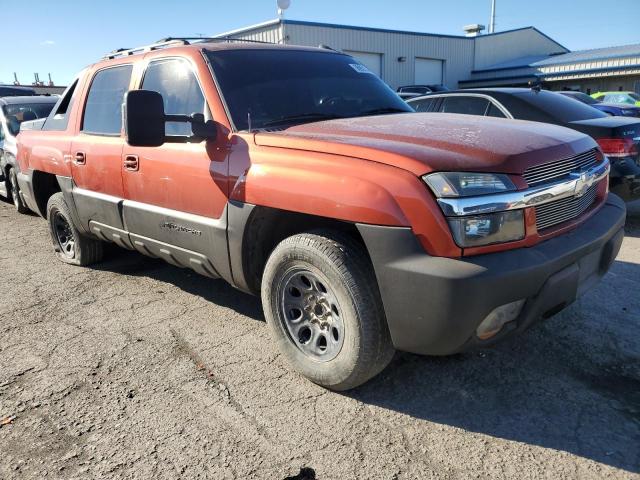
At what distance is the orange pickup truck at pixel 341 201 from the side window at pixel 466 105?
2.57 m

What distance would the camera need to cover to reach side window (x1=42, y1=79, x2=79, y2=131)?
4.70 m

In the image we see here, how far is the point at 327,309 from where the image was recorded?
276 cm

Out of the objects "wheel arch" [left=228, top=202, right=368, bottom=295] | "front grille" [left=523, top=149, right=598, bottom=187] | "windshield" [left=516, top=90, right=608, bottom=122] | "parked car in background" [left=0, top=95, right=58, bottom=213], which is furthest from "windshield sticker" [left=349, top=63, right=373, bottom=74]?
"parked car in background" [left=0, top=95, right=58, bottom=213]

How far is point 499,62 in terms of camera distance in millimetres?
36500

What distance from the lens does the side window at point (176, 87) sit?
3.36 m

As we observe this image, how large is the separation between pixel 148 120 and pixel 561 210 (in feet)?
7.44

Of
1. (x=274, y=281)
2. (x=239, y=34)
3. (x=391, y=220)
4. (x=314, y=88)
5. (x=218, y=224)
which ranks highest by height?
(x=239, y=34)

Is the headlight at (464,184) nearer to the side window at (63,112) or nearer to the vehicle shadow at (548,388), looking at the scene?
the vehicle shadow at (548,388)

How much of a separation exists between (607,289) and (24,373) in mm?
4172

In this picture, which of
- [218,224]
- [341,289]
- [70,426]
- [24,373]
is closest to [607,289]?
[341,289]

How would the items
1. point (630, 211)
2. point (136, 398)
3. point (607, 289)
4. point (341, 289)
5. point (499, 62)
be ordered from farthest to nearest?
1. point (499, 62)
2. point (630, 211)
3. point (607, 289)
4. point (136, 398)
5. point (341, 289)

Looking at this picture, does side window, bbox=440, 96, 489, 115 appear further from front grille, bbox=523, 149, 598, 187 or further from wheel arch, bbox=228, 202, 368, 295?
wheel arch, bbox=228, 202, 368, 295

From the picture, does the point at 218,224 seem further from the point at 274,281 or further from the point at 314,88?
the point at 314,88

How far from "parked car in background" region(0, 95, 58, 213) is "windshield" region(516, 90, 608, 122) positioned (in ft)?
22.7
